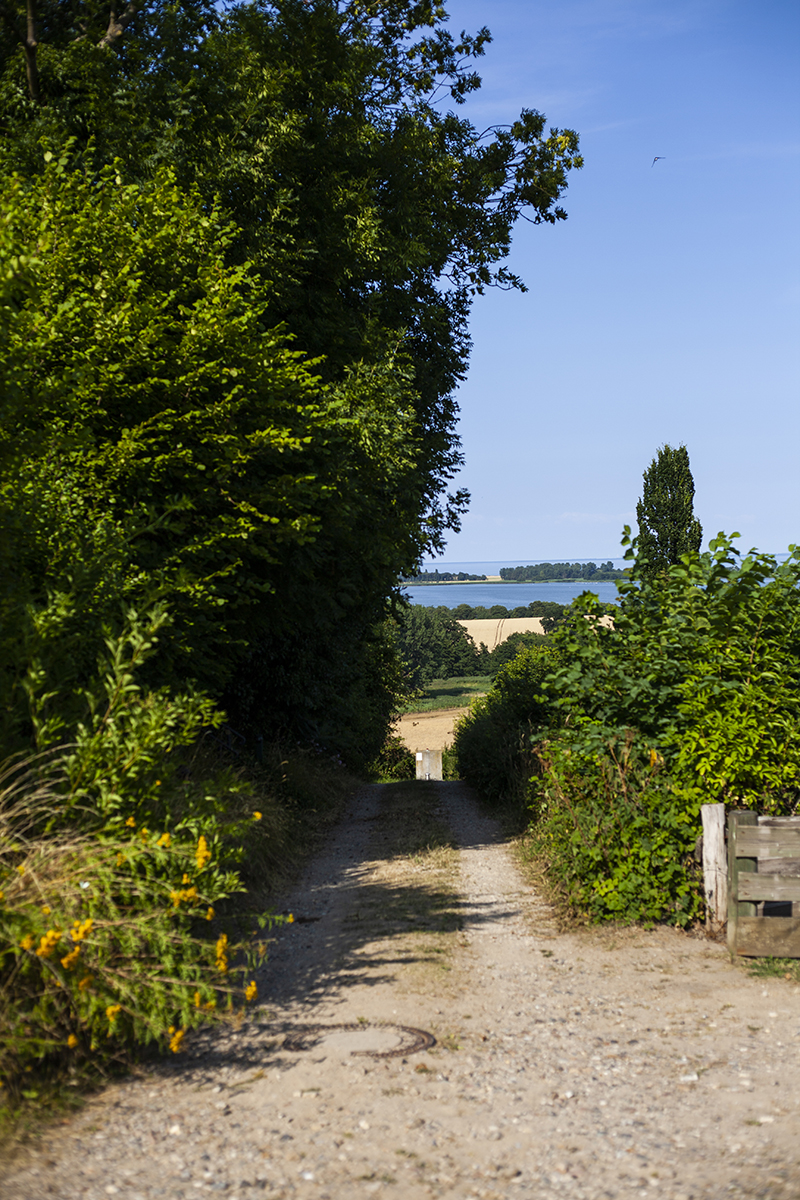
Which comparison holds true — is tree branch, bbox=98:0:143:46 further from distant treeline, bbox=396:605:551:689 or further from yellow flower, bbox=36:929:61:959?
distant treeline, bbox=396:605:551:689

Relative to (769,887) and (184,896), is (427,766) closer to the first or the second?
(769,887)

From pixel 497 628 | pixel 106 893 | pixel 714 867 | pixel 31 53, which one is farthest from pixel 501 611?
pixel 106 893

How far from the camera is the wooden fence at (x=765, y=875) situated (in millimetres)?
6402

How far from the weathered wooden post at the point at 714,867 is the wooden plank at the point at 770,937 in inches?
18.9

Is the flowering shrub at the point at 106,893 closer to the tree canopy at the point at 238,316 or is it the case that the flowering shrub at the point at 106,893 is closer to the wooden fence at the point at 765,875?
the tree canopy at the point at 238,316

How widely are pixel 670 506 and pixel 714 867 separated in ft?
139

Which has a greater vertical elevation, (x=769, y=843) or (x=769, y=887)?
(x=769, y=843)

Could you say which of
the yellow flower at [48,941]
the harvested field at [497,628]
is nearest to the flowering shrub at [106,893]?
the yellow flower at [48,941]

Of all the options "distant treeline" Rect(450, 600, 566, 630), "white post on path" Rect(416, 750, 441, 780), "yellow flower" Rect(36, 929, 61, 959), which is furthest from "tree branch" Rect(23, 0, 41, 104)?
"distant treeline" Rect(450, 600, 566, 630)

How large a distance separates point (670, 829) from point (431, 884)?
9.71 feet

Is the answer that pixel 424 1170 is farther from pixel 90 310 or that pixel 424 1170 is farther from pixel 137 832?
pixel 90 310

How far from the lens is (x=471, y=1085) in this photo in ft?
15.2

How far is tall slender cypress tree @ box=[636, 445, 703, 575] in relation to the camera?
153 ft

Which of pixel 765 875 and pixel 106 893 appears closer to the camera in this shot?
pixel 106 893
